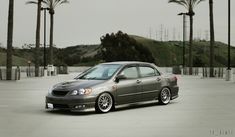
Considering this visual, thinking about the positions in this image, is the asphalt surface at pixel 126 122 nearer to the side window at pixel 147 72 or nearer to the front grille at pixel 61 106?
the front grille at pixel 61 106

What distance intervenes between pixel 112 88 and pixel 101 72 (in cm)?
104

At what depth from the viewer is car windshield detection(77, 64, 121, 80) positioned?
16156mm

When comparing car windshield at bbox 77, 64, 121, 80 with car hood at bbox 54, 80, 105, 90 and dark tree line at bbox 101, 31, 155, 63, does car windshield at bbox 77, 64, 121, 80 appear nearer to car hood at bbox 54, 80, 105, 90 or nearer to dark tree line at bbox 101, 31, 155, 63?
car hood at bbox 54, 80, 105, 90

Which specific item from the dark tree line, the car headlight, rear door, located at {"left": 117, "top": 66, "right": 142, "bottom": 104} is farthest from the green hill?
the car headlight

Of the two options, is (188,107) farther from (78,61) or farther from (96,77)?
(78,61)

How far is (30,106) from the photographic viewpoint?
17.7 meters

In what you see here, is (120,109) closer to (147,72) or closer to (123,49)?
(147,72)

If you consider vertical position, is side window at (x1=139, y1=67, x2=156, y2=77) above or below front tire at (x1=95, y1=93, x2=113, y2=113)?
above

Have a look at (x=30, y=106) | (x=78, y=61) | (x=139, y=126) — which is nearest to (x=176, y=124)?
(x=139, y=126)

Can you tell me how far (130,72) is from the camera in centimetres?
1669

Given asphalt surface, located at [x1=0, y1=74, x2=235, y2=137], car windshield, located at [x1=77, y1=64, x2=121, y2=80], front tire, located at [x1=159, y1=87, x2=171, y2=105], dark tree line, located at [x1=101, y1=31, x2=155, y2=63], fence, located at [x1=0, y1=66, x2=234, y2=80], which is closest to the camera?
asphalt surface, located at [x1=0, y1=74, x2=235, y2=137]

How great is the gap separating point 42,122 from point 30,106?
180 inches

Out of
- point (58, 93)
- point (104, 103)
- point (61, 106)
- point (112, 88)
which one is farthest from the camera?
point (112, 88)

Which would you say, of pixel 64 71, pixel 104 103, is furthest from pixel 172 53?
pixel 104 103
